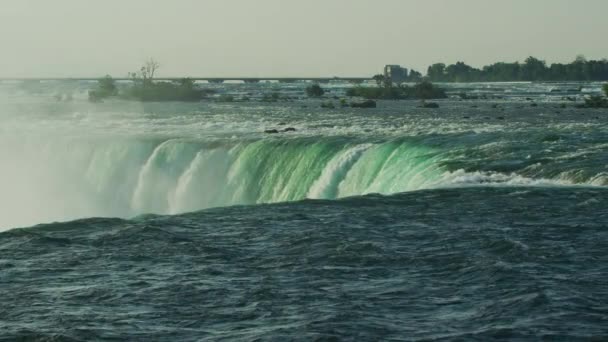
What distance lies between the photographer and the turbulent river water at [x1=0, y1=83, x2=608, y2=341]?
56.9ft

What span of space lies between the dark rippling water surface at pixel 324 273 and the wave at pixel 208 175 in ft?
25.2

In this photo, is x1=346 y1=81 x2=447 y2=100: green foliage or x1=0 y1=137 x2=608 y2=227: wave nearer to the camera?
x1=0 y1=137 x2=608 y2=227: wave

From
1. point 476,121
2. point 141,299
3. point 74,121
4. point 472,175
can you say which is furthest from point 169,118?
point 141,299

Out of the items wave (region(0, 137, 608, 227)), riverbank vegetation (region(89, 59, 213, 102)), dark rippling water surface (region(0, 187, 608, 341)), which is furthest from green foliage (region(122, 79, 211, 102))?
dark rippling water surface (region(0, 187, 608, 341))

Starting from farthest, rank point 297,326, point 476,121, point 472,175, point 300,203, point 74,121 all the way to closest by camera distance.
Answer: point 74,121 → point 476,121 → point 472,175 → point 300,203 → point 297,326

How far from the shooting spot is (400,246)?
23516 mm

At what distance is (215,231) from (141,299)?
7436mm

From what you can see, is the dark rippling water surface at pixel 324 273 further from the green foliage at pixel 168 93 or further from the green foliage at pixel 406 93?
the green foliage at pixel 168 93

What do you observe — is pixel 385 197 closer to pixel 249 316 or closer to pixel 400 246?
pixel 400 246

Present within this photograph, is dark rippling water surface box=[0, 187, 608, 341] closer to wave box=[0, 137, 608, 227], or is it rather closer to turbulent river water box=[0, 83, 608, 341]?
turbulent river water box=[0, 83, 608, 341]

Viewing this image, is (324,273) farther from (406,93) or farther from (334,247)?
(406,93)

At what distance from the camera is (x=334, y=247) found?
921 inches

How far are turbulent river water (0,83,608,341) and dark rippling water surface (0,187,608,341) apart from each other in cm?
5

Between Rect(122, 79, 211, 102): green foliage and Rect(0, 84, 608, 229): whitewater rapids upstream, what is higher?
Rect(0, 84, 608, 229): whitewater rapids upstream
